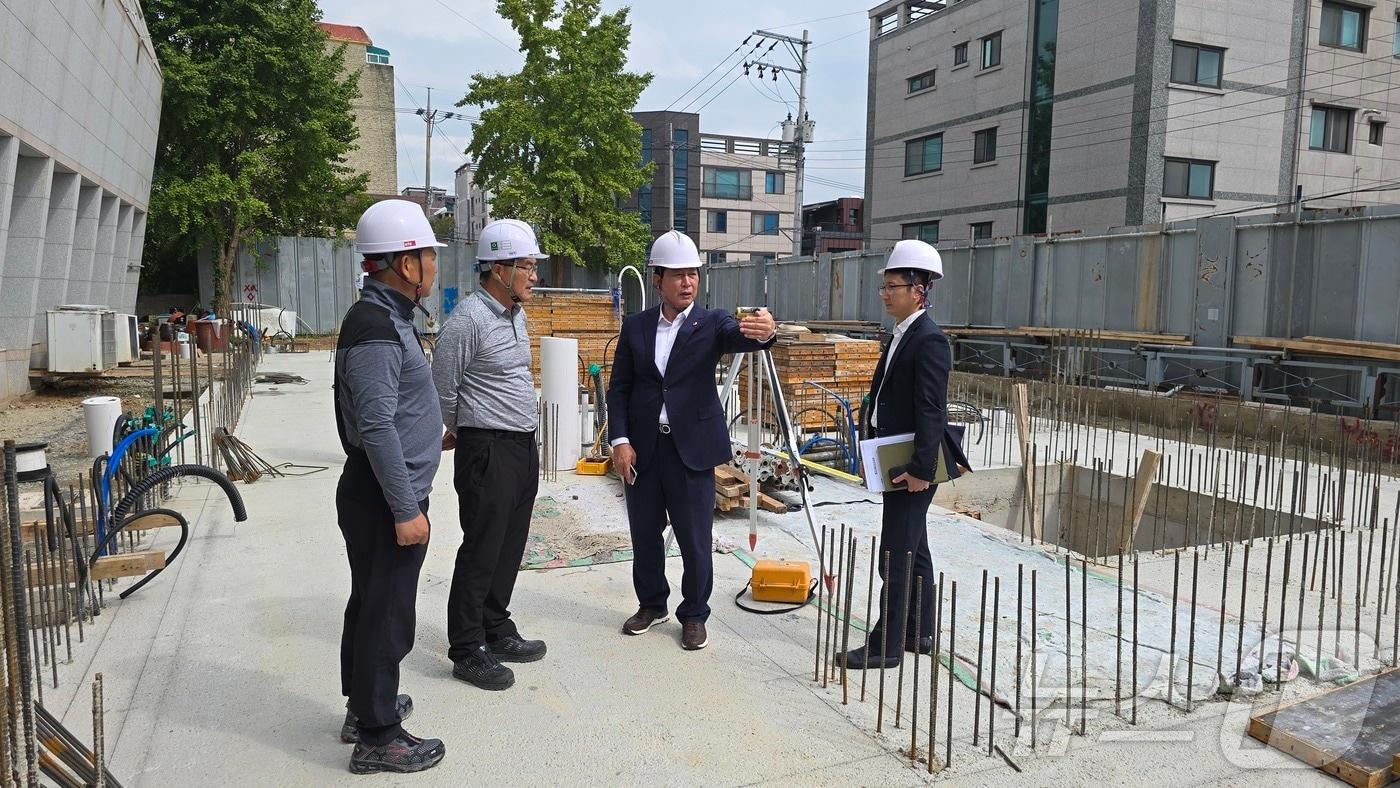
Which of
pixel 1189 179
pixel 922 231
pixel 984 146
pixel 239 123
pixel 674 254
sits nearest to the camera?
pixel 674 254

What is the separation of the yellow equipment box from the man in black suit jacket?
2.48 ft

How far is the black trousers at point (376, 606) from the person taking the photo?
3.00m

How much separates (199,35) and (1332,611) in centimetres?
2797

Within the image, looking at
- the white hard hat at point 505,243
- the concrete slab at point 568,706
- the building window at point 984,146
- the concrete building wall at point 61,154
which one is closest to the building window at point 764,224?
the building window at point 984,146

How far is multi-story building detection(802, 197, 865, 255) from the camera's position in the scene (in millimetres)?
56344

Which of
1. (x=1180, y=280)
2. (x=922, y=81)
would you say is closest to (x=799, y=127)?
(x=922, y=81)

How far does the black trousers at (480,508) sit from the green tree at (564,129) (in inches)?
1022

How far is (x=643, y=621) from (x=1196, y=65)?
24.7 meters

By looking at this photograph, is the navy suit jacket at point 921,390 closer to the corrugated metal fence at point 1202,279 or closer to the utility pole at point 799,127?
the corrugated metal fence at point 1202,279

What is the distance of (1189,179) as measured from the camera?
23594mm

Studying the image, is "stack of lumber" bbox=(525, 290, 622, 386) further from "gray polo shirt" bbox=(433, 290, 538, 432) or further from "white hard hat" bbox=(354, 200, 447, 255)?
"white hard hat" bbox=(354, 200, 447, 255)

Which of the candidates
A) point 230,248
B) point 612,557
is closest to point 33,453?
point 612,557

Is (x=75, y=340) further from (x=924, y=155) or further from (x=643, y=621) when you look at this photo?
(x=924, y=155)

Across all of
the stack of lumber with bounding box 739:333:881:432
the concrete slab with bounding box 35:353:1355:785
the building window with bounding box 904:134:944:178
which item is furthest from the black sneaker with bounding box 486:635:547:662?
the building window with bounding box 904:134:944:178
